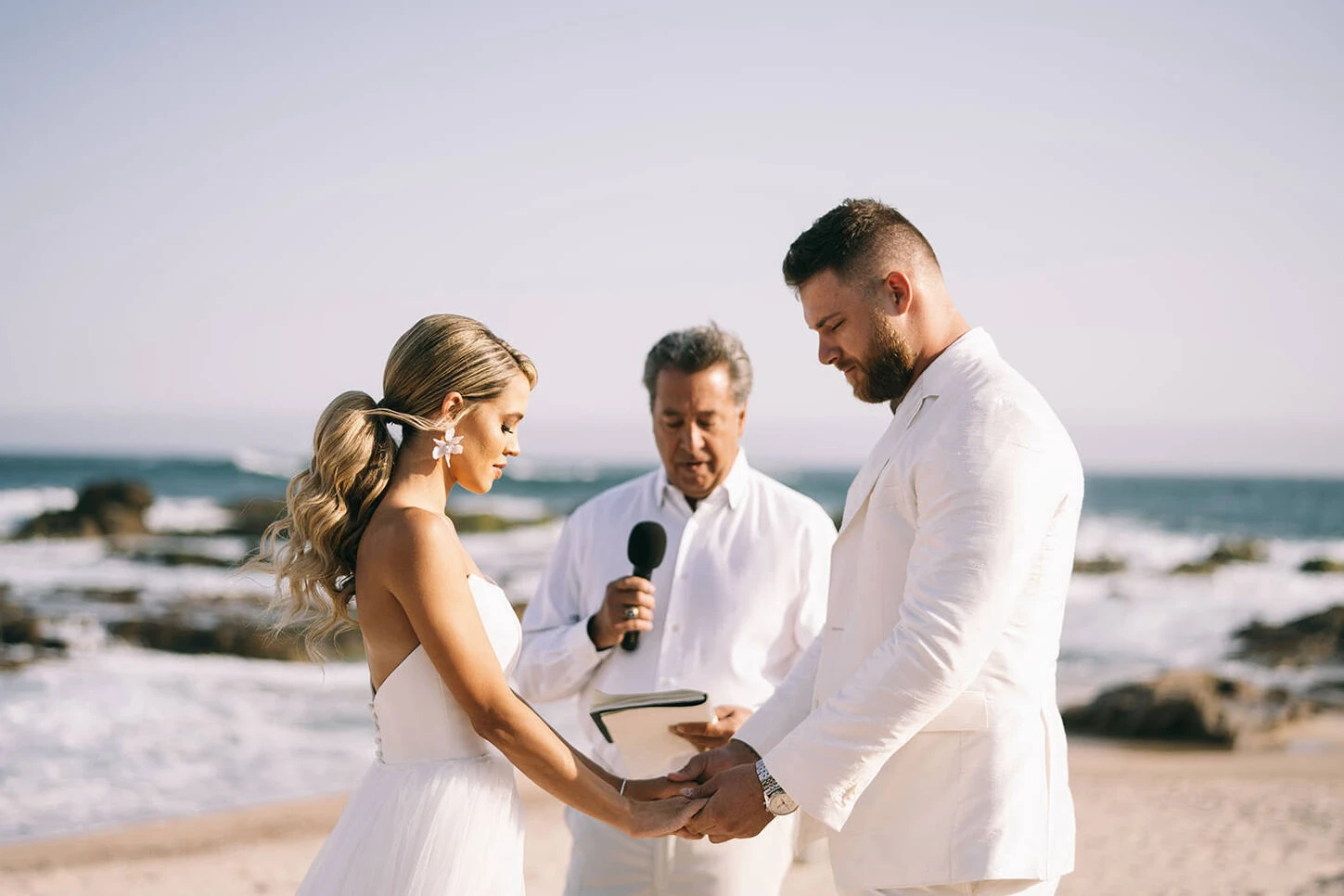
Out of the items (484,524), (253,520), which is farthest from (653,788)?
(253,520)

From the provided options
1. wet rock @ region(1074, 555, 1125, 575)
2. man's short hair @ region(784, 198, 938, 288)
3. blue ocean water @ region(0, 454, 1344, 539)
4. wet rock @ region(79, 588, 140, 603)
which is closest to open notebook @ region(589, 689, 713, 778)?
man's short hair @ region(784, 198, 938, 288)

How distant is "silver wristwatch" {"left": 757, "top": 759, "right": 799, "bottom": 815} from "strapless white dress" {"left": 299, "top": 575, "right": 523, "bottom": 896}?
64 cm

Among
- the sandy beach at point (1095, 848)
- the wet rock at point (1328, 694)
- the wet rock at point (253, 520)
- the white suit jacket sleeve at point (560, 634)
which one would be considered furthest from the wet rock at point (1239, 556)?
the white suit jacket sleeve at point (560, 634)

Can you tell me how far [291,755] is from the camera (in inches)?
403

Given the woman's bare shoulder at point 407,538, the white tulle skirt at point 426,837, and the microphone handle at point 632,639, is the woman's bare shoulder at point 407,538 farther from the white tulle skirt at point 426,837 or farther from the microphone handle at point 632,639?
the microphone handle at point 632,639

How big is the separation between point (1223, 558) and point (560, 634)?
27550 millimetres

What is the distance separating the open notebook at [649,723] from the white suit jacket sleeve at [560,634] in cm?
13

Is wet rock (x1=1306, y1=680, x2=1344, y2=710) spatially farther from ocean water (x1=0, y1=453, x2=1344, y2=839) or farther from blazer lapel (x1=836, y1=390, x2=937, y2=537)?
blazer lapel (x1=836, y1=390, x2=937, y2=537)

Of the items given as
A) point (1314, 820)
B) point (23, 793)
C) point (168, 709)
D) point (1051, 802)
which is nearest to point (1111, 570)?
point (1314, 820)

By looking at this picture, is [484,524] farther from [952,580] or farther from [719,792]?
Answer: [952,580]

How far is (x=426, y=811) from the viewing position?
9.82 feet

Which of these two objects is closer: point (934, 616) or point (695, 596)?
point (934, 616)

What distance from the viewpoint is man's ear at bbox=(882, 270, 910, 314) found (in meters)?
3.15

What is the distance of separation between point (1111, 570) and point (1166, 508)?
80.5 feet
